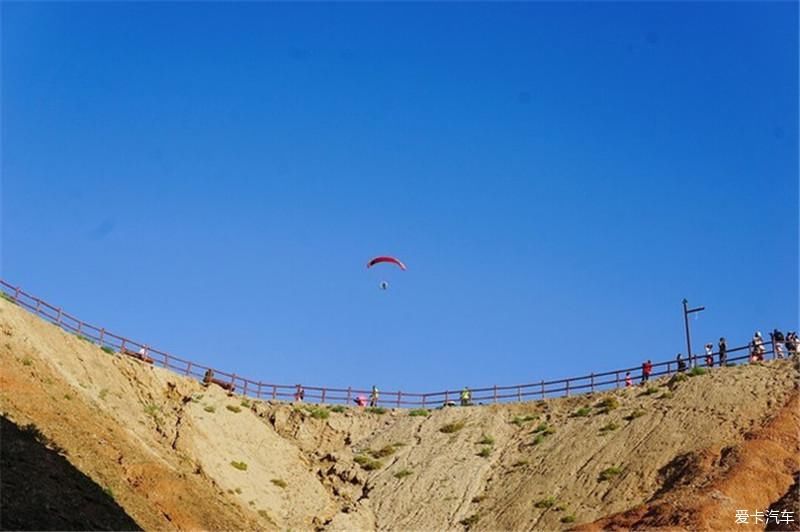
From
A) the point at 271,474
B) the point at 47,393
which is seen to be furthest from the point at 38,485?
the point at 271,474

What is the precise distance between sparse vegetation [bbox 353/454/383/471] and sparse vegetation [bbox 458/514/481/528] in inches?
285

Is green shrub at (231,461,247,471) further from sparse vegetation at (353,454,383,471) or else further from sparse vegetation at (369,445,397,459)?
sparse vegetation at (369,445,397,459)

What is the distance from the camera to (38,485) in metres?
27.4

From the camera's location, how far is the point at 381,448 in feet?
165

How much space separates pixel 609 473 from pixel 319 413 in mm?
19086

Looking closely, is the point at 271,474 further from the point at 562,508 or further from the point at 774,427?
the point at 774,427

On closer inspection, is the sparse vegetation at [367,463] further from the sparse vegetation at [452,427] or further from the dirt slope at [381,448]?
the sparse vegetation at [452,427]

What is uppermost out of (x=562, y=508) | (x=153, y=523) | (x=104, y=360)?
(x=104, y=360)

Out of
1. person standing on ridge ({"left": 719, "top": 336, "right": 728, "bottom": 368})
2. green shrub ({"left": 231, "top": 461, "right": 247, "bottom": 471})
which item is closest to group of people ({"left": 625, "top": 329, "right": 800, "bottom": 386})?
person standing on ridge ({"left": 719, "top": 336, "right": 728, "bottom": 368})

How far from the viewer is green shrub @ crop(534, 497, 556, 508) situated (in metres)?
40.7

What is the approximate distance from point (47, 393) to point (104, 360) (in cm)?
909

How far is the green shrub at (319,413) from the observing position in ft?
175

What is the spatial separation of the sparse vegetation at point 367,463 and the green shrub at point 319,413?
15.5ft

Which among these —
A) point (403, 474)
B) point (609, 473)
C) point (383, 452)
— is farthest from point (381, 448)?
point (609, 473)
